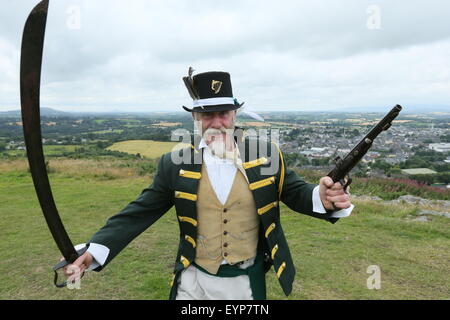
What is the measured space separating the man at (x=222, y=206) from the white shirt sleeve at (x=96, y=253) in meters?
0.06

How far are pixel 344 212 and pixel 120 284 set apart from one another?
3.50 m

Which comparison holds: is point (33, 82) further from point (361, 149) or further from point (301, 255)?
point (301, 255)

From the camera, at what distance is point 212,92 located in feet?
8.25

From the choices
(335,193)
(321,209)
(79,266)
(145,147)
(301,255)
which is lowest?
(301,255)

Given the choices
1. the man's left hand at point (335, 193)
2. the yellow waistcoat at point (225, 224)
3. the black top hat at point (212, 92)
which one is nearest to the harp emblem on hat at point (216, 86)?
the black top hat at point (212, 92)

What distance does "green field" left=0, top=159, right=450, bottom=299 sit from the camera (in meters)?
4.49

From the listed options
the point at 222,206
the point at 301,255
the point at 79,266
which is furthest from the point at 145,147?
the point at 79,266

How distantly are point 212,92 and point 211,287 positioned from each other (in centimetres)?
143

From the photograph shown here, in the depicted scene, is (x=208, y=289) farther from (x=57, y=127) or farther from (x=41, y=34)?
(x=57, y=127)

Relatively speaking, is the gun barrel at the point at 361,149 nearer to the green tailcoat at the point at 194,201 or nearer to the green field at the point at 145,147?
the green tailcoat at the point at 194,201

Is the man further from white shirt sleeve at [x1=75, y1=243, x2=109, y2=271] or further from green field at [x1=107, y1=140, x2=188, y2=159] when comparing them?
green field at [x1=107, y1=140, x2=188, y2=159]

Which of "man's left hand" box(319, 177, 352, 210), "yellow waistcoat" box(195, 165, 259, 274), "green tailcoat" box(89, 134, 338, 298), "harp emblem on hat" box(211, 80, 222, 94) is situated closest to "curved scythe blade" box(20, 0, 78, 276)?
"green tailcoat" box(89, 134, 338, 298)

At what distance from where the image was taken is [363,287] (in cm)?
459
